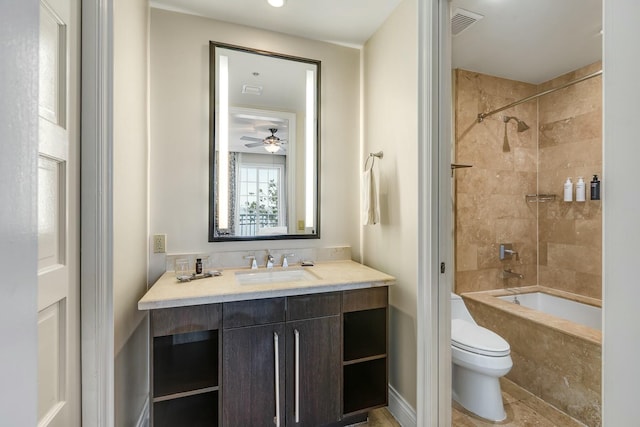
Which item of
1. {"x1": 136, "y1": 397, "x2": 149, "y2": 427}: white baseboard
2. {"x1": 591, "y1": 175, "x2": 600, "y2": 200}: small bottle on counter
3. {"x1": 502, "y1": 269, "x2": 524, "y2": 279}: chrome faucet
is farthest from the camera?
{"x1": 502, "y1": 269, "x2": 524, "y2": 279}: chrome faucet

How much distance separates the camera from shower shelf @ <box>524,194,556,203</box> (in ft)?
9.02

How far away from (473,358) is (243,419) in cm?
136

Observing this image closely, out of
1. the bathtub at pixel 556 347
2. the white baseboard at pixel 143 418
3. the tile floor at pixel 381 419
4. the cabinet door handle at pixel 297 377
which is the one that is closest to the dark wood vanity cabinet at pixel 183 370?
the white baseboard at pixel 143 418

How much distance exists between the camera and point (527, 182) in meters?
2.86

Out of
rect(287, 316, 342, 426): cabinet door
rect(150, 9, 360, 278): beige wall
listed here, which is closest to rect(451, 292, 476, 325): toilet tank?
rect(287, 316, 342, 426): cabinet door

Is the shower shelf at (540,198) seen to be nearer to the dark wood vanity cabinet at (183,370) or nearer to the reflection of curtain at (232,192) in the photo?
the reflection of curtain at (232,192)

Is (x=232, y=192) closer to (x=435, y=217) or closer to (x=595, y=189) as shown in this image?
(x=435, y=217)

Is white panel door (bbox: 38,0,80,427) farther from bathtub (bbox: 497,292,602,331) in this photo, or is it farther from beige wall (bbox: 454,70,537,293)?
bathtub (bbox: 497,292,602,331)

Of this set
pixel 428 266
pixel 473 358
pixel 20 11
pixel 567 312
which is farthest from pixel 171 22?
pixel 567 312

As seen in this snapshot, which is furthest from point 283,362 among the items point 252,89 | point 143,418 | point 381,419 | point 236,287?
point 252,89

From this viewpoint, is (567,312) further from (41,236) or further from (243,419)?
(41,236)

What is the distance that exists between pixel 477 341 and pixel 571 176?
6.20 feet

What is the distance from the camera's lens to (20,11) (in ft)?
1.05

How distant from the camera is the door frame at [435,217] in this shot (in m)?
1.47
